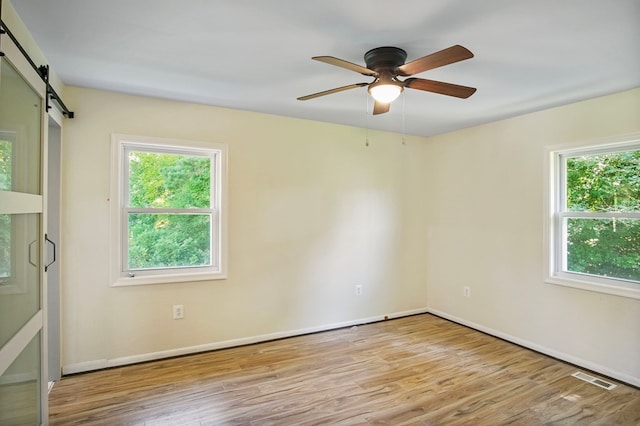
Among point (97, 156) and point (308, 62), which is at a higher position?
point (308, 62)

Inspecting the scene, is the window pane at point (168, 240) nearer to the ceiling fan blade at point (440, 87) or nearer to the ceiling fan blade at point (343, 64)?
the ceiling fan blade at point (343, 64)

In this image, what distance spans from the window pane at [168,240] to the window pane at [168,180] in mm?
125

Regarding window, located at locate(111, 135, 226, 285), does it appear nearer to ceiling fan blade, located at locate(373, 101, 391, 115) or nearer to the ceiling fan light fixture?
ceiling fan blade, located at locate(373, 101, 391, 115)

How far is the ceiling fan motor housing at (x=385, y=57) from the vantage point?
205 cm

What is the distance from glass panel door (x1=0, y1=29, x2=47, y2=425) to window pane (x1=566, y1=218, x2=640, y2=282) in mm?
4191

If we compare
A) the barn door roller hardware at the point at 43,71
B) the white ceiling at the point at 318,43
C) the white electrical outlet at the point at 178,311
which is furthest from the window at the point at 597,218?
the barn door roller hardware at the point at 43,71

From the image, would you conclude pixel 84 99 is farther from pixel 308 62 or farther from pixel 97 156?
pixel 308 62

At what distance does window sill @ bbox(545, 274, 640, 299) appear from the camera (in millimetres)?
2744

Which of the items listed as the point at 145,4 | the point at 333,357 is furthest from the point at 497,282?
the point at 145,4

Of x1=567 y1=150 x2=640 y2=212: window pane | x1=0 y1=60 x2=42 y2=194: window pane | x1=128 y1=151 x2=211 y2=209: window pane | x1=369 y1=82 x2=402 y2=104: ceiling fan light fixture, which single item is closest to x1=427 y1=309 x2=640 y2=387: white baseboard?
x1=567 y1=150 x2=640 y2=212: window pane

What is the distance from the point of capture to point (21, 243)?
1.81 m

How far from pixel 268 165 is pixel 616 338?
11.4ft

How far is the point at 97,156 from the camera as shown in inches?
112

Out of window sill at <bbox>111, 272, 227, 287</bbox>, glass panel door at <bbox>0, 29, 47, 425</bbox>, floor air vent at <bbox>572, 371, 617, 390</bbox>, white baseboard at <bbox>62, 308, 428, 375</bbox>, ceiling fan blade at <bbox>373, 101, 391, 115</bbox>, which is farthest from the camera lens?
window sill at <bbox>111, 272, 227, 287</bbox>
